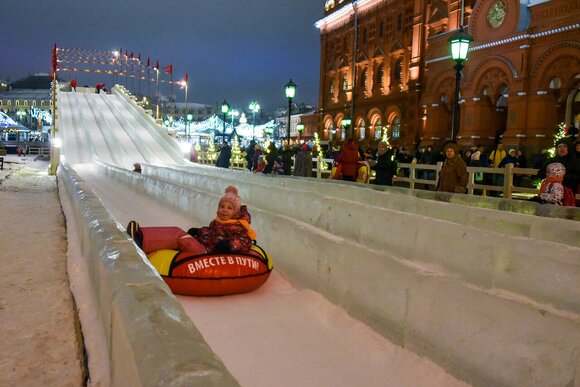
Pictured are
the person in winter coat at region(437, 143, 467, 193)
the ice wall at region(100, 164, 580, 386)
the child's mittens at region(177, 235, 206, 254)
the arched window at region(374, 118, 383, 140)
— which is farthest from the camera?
the arched window at region(374, 118, 383, 140)

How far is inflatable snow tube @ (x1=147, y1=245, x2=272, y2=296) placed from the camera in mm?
5203

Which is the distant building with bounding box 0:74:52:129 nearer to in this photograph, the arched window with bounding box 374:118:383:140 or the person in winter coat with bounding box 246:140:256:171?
the arched window with bounding box 374:118:383:140

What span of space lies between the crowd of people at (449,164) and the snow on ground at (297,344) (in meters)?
3.86

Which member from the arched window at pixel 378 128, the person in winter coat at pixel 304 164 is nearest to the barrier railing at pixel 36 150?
the arched window at pixel 378 128

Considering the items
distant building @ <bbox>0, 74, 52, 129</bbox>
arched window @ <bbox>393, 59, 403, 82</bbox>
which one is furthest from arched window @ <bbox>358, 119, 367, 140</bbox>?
distant building @ <bbox>0, 74, 52, 129</bbox>

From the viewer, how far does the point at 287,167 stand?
18.0 meters

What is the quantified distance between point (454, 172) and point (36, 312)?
7.18 meters

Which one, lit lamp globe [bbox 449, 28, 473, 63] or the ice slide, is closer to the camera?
the ice slide

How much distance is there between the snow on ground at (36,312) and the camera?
3.09 m

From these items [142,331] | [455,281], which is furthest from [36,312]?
[455,281]

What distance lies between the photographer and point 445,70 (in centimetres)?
2873

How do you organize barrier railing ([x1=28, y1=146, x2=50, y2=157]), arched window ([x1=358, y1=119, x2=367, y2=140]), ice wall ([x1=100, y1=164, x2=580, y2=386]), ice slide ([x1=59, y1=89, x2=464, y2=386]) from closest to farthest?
1. ice wall ([x1=100, y1=164, x2=580, y2=386])
2. ice slide ([x1=59, y1=89, x2=464, y2=386])
3. arched window ([x1=358, y1=119, x2=367, y2=140])
4. barrier railing ([x1=28, y1=146, x2=50, y2=157])

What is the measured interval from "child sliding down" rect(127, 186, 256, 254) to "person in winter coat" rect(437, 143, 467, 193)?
4.55 meters

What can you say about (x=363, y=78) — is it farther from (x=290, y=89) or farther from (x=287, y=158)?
(x=287, y=158)
